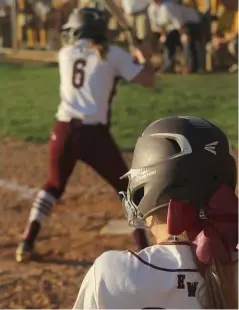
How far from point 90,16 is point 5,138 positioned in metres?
4.56

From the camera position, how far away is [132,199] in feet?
8.11

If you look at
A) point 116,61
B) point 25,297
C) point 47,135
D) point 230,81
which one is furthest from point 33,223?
point 230,81

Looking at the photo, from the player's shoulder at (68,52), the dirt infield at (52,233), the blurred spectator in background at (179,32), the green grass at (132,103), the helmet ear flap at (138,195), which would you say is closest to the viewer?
the helmet ear flap at (138,195)

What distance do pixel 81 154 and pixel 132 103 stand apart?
6802 mm

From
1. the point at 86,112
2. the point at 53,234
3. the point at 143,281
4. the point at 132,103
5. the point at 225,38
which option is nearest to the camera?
the point at 143,281

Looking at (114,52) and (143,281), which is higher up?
(114,52)

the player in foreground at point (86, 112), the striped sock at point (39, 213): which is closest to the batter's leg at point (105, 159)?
the player in foreground at point (86, 112)

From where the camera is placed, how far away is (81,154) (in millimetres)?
5484

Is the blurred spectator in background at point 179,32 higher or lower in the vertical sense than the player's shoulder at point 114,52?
lower

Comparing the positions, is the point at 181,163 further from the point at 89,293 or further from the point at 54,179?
the point at 54,179

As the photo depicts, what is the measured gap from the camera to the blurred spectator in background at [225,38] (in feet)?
50.8

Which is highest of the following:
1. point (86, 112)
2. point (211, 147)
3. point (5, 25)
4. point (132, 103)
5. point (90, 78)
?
point (211, 147)

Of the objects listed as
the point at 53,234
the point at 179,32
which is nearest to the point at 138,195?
the point at 53,234

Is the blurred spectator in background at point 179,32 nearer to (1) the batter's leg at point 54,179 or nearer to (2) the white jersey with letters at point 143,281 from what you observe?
(1) the batter's leg at point 54,179
